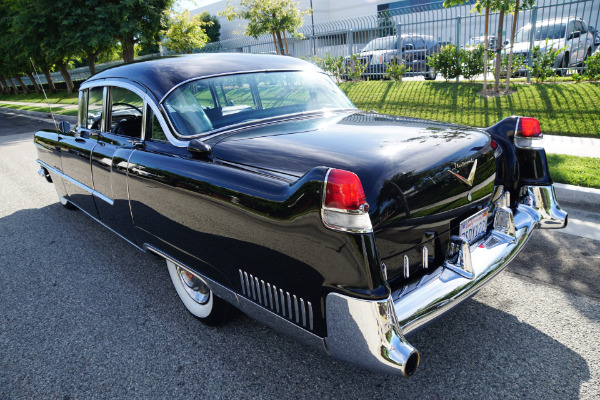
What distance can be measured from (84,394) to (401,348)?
1.79m

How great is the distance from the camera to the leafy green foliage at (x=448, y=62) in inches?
450

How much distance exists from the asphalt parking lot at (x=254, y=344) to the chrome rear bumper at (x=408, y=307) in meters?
0.45

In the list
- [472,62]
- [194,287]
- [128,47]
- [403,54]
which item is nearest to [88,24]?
[128,47]

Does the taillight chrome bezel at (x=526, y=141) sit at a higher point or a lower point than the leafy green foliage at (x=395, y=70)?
higher

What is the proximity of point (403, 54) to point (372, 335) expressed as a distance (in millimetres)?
14084

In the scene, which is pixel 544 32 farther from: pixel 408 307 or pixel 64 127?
pixel 408 307

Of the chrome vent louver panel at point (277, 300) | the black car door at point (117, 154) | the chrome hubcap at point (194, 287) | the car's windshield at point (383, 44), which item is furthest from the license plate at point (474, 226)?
the car's windshield at point (383, 44)

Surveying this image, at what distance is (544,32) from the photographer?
42.7 feet

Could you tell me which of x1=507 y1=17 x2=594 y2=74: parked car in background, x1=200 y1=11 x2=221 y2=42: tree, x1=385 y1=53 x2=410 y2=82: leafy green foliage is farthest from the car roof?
x1=200 y1=11 x2=221 y2=42: tree

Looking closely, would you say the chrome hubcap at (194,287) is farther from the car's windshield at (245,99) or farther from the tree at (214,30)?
the tree at (214,30)

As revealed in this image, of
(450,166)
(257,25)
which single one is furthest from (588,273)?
(257,25)

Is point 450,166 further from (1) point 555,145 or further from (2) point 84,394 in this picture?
(1) point 555,145

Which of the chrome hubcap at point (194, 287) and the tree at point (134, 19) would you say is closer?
the chrome hubcap at point (194, 287)

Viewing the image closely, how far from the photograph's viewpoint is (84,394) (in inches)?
93.2
